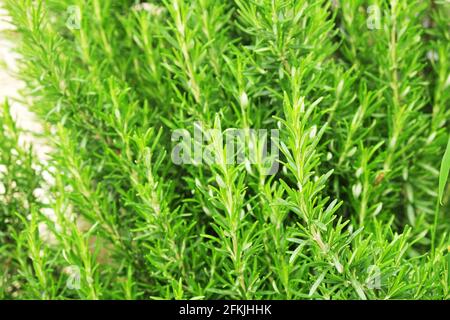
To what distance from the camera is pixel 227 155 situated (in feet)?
4.17

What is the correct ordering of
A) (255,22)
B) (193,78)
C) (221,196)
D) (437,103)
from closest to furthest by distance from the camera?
1. (221,196)
2. (255,22)
3. (193,78)
4. (437,103)

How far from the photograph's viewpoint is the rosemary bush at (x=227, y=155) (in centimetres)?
130

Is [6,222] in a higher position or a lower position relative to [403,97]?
lower

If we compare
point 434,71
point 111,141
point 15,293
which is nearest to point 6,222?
point 15,293

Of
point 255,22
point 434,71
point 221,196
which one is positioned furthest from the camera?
point 434,71

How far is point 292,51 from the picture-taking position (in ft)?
4.56

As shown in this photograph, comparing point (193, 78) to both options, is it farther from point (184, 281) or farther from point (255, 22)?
point (184, 281)

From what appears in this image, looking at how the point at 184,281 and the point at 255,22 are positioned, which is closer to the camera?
the point at 255,22

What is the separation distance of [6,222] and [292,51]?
88cm

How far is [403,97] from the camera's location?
1561mm

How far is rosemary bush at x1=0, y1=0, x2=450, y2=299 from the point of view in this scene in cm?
130
